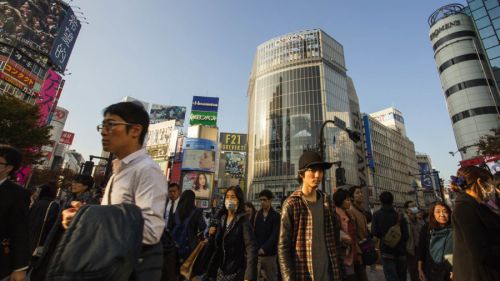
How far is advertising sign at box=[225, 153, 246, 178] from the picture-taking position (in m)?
66.8

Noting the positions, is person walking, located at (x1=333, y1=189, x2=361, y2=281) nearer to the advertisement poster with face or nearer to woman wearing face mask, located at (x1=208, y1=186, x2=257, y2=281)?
woman wearing face mask, located at (x1=208, y1=186, x2=257, y2=281)

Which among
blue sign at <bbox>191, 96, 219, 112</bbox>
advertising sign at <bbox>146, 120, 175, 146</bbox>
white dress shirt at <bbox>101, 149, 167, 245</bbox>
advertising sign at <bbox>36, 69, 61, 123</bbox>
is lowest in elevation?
white dress shirt at <bbox>101, 149, 167, 245</bbox>

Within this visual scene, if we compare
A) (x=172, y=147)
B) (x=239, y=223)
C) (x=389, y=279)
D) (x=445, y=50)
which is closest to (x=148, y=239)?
(x=239, y=223)

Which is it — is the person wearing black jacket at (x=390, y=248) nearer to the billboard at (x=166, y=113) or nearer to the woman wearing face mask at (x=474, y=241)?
the woman wearing face mask at (x=474, y=241)

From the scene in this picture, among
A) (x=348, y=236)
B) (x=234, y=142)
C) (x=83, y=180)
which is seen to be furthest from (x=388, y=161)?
(x=83, y=180)

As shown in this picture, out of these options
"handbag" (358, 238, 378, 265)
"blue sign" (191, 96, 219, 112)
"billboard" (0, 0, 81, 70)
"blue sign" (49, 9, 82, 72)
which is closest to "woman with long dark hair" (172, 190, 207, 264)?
"handbag" (358, 238, 378, 265)

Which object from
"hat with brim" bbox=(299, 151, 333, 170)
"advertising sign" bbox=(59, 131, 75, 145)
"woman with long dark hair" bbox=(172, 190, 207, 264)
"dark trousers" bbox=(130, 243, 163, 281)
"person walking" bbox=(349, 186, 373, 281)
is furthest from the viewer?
"advertising sign" bbox=(59, 131, 75, 145)

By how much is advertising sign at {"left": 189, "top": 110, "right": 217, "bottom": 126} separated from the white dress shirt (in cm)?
6077

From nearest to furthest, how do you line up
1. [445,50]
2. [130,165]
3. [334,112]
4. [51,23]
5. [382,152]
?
[130,165]
[51,23]
[445,50]
[334,112]
[382,152]

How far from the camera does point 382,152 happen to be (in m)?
77.1

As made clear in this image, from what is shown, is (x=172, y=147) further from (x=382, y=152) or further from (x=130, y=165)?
(x=130, y=165)

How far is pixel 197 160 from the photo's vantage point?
A: 177ft

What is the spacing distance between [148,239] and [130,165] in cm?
54

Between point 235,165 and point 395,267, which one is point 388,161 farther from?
point 395,267
